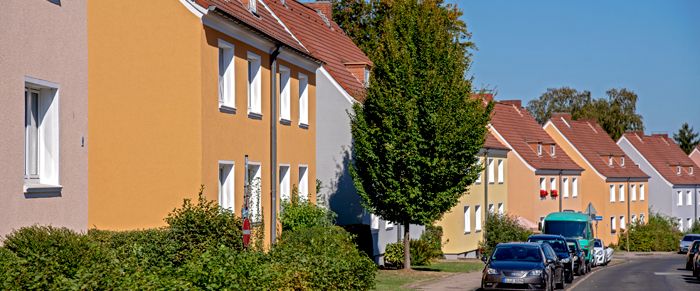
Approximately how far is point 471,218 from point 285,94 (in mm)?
26174

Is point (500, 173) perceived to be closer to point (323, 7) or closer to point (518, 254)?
point (323, 7)

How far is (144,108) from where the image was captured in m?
20.1

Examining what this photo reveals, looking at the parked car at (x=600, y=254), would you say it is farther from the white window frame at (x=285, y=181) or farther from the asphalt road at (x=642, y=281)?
the white window frame at (x=285, y=181)

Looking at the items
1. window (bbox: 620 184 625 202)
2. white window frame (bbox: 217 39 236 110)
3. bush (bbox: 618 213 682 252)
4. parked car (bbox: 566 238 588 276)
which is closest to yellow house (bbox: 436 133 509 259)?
→ parked car (bbox: 566 238 588 276)

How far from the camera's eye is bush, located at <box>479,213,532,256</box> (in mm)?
48312

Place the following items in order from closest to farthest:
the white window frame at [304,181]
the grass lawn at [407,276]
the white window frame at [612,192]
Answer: the grass lawn at [407,276], the white window frame at [304,181], the white window frame at [612,192]

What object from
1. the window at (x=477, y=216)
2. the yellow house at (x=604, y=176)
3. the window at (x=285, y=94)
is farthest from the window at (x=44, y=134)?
the yellow house at (x=604, y=176)

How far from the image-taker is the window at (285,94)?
26.4 m

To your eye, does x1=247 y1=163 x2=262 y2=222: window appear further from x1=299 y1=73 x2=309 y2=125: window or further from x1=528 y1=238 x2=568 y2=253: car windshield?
x1=528 y1=238 x2=568 y2=253: car windshield

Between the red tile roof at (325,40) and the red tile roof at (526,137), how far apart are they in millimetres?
22386

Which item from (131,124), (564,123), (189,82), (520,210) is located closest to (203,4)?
(189,82)

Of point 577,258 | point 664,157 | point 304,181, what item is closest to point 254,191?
point 304,181

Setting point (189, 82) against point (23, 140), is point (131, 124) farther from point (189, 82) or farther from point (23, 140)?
point (23, 140)

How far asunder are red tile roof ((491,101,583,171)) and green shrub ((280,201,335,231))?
33.8 m
